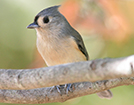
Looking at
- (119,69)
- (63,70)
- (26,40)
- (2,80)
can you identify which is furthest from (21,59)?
(119,69)

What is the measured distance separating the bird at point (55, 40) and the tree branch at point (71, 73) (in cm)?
47

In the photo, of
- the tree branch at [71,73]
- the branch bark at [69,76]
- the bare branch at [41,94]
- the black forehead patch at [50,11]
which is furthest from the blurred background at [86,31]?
the tree branch at [71,73]

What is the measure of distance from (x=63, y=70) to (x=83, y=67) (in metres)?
0.08

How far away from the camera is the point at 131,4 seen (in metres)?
1.70

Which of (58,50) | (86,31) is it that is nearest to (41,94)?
(58,50)

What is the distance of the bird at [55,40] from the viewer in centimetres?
147

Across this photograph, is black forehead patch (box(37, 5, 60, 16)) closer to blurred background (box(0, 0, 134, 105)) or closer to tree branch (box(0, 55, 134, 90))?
blurred background (box(0, 0, 134, 105))

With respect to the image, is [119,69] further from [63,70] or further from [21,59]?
[21,59]

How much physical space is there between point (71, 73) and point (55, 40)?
0.73 meters

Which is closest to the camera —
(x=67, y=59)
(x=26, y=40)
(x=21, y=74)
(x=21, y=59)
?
(x=21, y=74)

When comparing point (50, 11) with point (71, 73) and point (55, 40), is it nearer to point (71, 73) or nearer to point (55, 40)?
point (55, 40)

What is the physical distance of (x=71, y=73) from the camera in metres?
0.80

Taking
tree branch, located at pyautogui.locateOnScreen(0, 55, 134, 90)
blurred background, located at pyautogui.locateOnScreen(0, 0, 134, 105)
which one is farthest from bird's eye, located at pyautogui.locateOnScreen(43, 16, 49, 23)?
tree branch, located at pyautogui.locateOnScreen(0, 55, 134, 90)

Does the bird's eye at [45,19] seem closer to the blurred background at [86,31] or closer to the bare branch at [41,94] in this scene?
the blurred background at [86,31]
